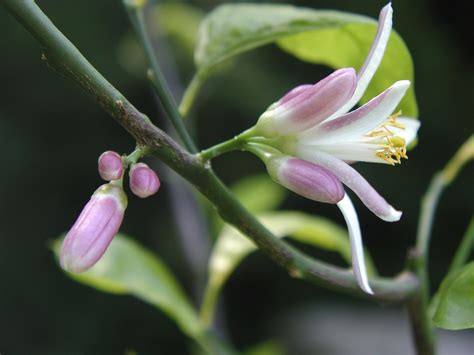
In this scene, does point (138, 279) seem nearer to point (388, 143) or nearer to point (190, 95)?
point (190, 95)

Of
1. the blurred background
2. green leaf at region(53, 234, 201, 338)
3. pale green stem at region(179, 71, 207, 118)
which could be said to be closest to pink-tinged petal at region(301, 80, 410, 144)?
pale green stem at region(179, 71, 207, 118)

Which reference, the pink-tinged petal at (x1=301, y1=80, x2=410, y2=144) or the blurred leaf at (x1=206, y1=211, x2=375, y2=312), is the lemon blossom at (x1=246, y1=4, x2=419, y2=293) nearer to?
the pink-tinged petal at (x1=301, y1=80, x2=410, y2=144)

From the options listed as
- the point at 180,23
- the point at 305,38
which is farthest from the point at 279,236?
the point at 180,23

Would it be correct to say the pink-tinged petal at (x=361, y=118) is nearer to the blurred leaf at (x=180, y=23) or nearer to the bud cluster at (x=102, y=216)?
the bud cluster at (x=102, y=216)

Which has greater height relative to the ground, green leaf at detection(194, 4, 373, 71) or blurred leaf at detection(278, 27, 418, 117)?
green leaf at detection(194, 4, 373, 71)

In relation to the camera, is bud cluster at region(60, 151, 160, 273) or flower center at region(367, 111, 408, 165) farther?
flower center at region(367, 111, 408, 165)

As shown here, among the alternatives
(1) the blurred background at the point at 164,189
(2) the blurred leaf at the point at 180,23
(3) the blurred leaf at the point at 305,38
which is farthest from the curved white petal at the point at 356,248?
(1) the blurred background at the point at 164,189
